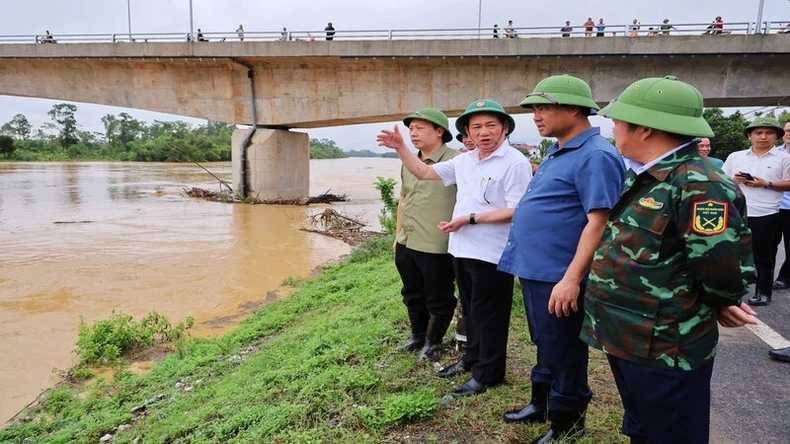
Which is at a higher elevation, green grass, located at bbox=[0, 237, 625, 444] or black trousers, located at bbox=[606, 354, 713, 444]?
black trousers, located at bbox=[606, 354, 713, 444]

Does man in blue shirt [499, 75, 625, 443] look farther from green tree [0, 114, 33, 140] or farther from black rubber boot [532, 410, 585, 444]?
green tree [0, 114, 33, 140]

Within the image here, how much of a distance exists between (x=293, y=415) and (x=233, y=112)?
14506mm

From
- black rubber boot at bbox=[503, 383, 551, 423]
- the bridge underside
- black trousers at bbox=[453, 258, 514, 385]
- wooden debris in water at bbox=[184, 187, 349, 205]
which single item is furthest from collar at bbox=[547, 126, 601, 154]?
wooden debris in water at bbox=[184, 187, 349, 205]

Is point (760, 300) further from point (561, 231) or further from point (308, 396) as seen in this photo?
point (308, 396)

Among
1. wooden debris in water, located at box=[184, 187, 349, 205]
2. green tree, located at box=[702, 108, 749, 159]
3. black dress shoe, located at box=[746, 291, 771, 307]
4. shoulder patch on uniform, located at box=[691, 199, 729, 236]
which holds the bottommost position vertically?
wooden debris in water, located at box=[184, 187, 349, 205]

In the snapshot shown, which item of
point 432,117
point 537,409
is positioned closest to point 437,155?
point 432,117

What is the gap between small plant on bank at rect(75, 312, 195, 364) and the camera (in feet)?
15.1

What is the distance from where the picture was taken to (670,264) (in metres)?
1.50

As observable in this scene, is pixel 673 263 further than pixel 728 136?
No

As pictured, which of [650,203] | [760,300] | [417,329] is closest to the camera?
[650,203]

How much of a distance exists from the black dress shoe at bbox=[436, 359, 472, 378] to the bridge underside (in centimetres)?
1092

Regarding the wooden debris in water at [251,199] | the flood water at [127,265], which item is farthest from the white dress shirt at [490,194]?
the wooden debris in water at [251,199]

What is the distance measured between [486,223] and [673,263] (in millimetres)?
1108

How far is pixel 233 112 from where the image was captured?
51.0 ft
